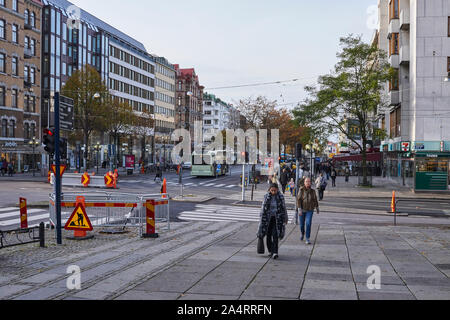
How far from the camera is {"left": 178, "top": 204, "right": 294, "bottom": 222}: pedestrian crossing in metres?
19.9

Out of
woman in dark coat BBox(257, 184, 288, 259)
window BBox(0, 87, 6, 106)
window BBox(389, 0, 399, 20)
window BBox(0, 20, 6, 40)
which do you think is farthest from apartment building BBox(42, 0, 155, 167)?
woman in dark coat BBox(257, 184, 288, 259)

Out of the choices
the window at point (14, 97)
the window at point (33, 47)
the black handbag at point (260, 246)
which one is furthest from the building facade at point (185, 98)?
the black handbag at point (260, 246)

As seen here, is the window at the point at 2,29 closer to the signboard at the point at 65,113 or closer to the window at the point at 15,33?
the window at the point at 15,33

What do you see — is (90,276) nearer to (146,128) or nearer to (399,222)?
(399,222)

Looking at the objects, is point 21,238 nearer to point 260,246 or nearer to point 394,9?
point 260,246

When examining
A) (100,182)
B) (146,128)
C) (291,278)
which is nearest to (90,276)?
(291,278)

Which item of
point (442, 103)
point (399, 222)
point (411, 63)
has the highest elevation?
point (411, 63)

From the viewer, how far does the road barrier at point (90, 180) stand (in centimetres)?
3359

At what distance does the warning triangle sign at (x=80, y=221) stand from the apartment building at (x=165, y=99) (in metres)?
90.2

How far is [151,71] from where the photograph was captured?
354 feet

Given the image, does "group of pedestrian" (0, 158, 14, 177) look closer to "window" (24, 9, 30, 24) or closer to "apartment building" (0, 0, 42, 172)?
"apartment building" (0, 0, 42, 172)

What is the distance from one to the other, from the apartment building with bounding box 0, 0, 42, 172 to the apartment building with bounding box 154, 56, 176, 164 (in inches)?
1673

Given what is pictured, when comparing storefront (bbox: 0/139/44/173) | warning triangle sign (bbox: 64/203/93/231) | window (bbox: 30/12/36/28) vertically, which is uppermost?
window (bbox: 30/12/36/28)

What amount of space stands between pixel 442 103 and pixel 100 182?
2447 cm
